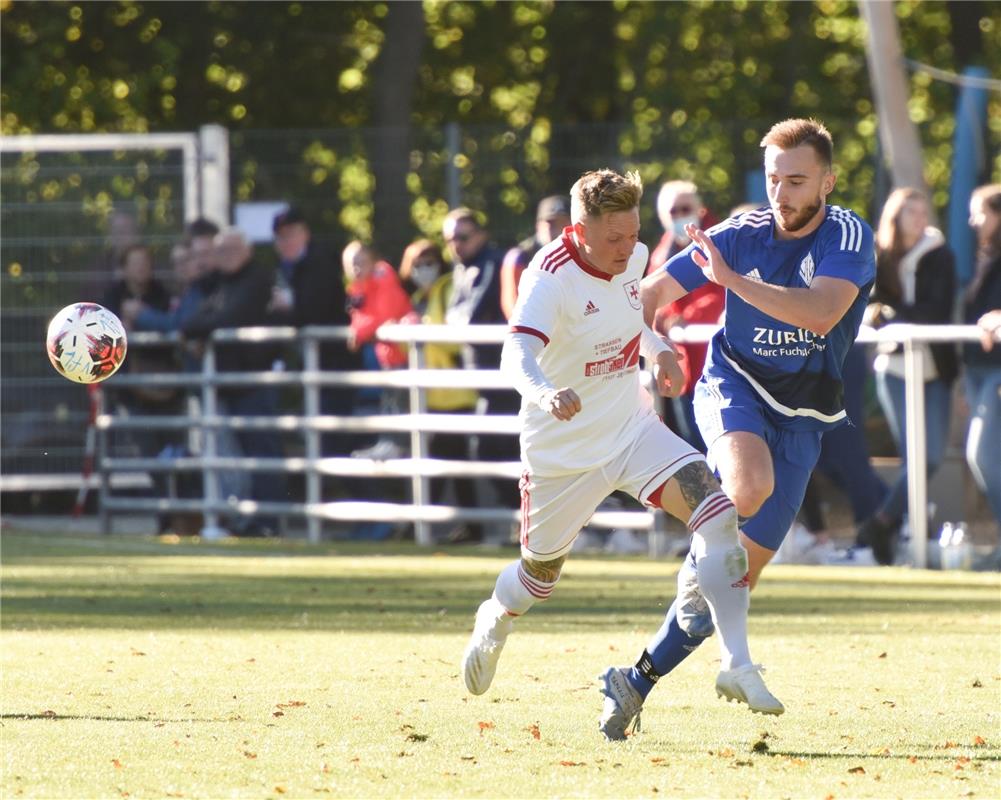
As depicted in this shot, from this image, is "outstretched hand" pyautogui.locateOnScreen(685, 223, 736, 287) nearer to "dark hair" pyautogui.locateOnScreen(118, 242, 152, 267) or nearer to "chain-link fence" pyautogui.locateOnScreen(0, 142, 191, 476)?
"dark hair" pyautogui.locateOnScreen(118, 242, 152, 267)

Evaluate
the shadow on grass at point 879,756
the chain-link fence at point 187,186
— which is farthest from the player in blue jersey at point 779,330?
the chain-link fence at point 187,186

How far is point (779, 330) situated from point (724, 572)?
1.12m

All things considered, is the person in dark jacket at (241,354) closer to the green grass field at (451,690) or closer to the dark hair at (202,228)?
the dark hair at (202,228)

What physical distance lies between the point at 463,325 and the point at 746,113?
1621cm

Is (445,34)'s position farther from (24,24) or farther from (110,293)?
(110,293)

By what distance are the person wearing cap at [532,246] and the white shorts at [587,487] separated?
605 centimetres

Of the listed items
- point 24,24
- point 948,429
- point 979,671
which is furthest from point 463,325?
point 24,24

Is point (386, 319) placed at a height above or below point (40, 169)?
below

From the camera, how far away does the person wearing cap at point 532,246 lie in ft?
46.1

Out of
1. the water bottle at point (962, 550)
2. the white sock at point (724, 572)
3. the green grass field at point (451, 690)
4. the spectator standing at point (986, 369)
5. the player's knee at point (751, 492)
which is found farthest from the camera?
the water bottle at point (962, 550)

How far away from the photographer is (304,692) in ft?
27.1

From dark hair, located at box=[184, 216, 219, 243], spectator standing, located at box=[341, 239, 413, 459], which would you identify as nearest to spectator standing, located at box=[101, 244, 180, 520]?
dark hair, located at box=[184, 216, 219, 243]

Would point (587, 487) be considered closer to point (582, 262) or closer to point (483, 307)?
point (582, 262)

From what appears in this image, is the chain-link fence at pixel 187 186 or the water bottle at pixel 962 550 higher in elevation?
the chain-link fence at pixel 187 186
